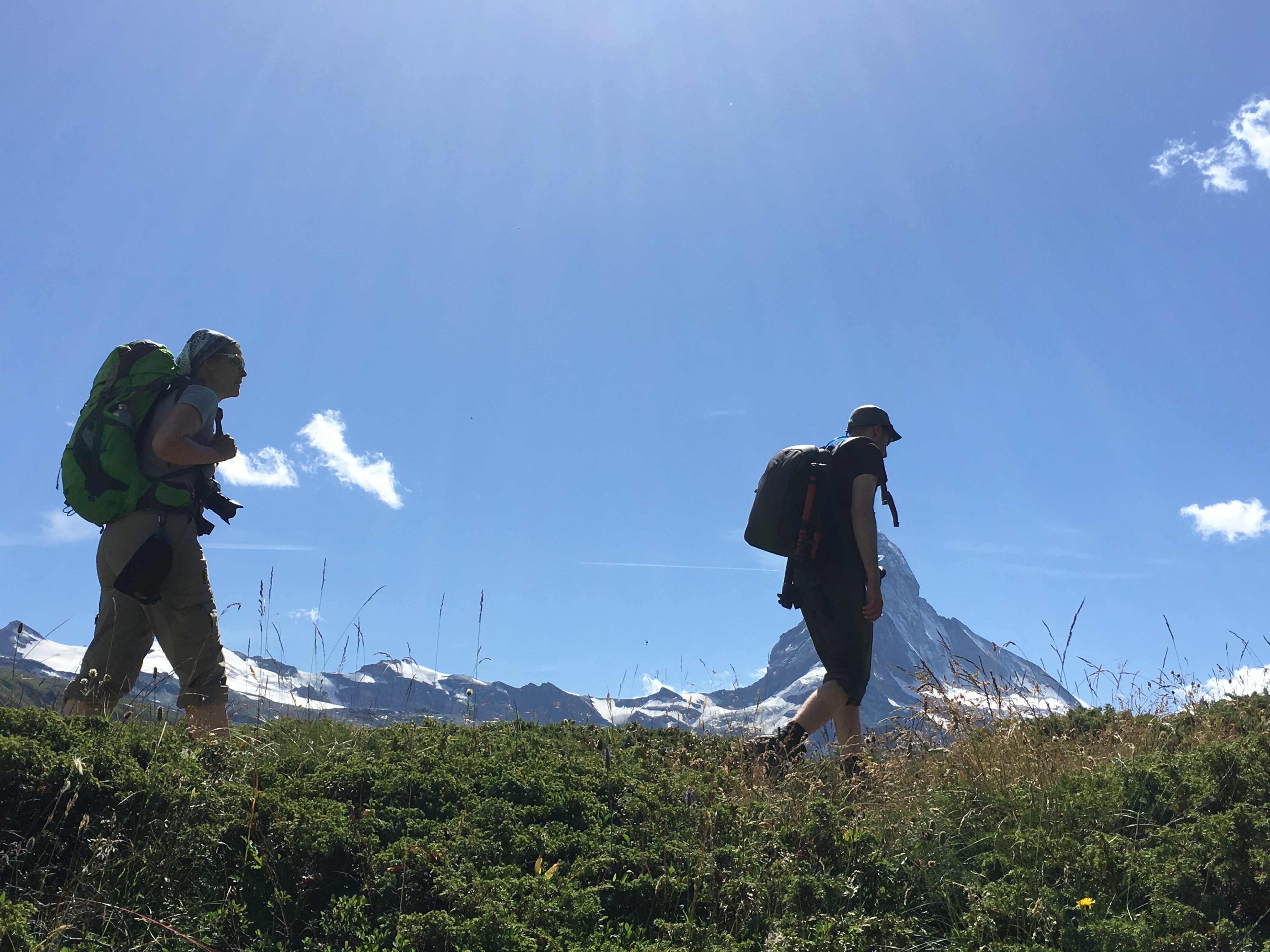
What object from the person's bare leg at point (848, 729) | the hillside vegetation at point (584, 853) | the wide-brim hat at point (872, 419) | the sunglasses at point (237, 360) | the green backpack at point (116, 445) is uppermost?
the wide-brim hat at point (872, 419)

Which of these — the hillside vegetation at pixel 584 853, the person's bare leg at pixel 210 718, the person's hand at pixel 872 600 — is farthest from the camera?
the person's hand at pixel 872 600

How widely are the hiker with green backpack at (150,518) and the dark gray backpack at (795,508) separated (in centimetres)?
371

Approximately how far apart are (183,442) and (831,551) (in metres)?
4.40

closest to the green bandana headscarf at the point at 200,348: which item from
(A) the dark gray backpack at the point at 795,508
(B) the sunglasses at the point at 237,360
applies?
(B) the sunglasses at the point at 237,360

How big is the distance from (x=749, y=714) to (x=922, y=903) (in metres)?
3.08

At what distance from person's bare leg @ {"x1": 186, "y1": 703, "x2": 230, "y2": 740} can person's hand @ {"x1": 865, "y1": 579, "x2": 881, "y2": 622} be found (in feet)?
14.1

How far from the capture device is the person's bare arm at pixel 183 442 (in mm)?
4734

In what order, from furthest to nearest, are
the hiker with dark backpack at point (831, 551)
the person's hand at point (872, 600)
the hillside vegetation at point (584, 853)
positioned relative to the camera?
1. the person's hand at point (872, 600)
2. the hiker with dark backpack at point (831, 551)
3. the hillside vegetation at point (584, 853)

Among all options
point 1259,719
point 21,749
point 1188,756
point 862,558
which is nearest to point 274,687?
point 21,749

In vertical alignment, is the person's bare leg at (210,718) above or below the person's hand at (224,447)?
below

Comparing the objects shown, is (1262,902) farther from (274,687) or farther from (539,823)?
(274,687)

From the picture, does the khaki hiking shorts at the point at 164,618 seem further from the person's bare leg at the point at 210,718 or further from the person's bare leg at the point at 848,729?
the person's bare leg at the point at 848,729

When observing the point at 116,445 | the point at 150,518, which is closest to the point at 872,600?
the point at 150,518

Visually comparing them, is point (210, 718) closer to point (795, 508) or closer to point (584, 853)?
point (584, 853)
